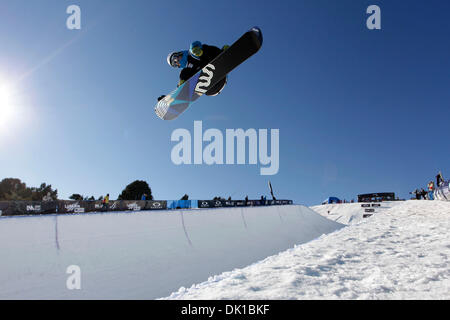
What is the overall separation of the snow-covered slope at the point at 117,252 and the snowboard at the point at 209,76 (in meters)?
4.68

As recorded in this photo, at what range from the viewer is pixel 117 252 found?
26.9ft

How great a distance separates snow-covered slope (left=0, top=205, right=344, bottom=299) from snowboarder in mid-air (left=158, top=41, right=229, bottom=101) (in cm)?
569

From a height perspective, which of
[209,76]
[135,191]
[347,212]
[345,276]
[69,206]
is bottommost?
[347,212]

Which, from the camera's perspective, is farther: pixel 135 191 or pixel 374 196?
pixel 135 191

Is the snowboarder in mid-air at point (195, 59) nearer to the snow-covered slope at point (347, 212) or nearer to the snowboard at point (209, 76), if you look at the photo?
the snowboard at point (209, 76)

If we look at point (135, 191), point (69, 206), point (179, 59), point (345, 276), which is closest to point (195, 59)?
point (179, 59)

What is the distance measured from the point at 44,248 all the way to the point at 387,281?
866cm

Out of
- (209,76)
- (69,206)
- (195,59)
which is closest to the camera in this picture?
(209,76)

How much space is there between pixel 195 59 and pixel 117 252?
6617mm

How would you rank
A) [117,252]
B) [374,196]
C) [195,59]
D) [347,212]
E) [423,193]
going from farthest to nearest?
[347,212] → [374,196] → [423,193] → [117,252] → [195,59]

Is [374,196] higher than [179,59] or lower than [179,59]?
lower

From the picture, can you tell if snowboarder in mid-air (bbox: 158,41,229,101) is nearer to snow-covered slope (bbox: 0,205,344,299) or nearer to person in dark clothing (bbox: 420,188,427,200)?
→ snow-covered slope (bbox: 0,205,344,299)

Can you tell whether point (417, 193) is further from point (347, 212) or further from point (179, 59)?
point (179, 59)
